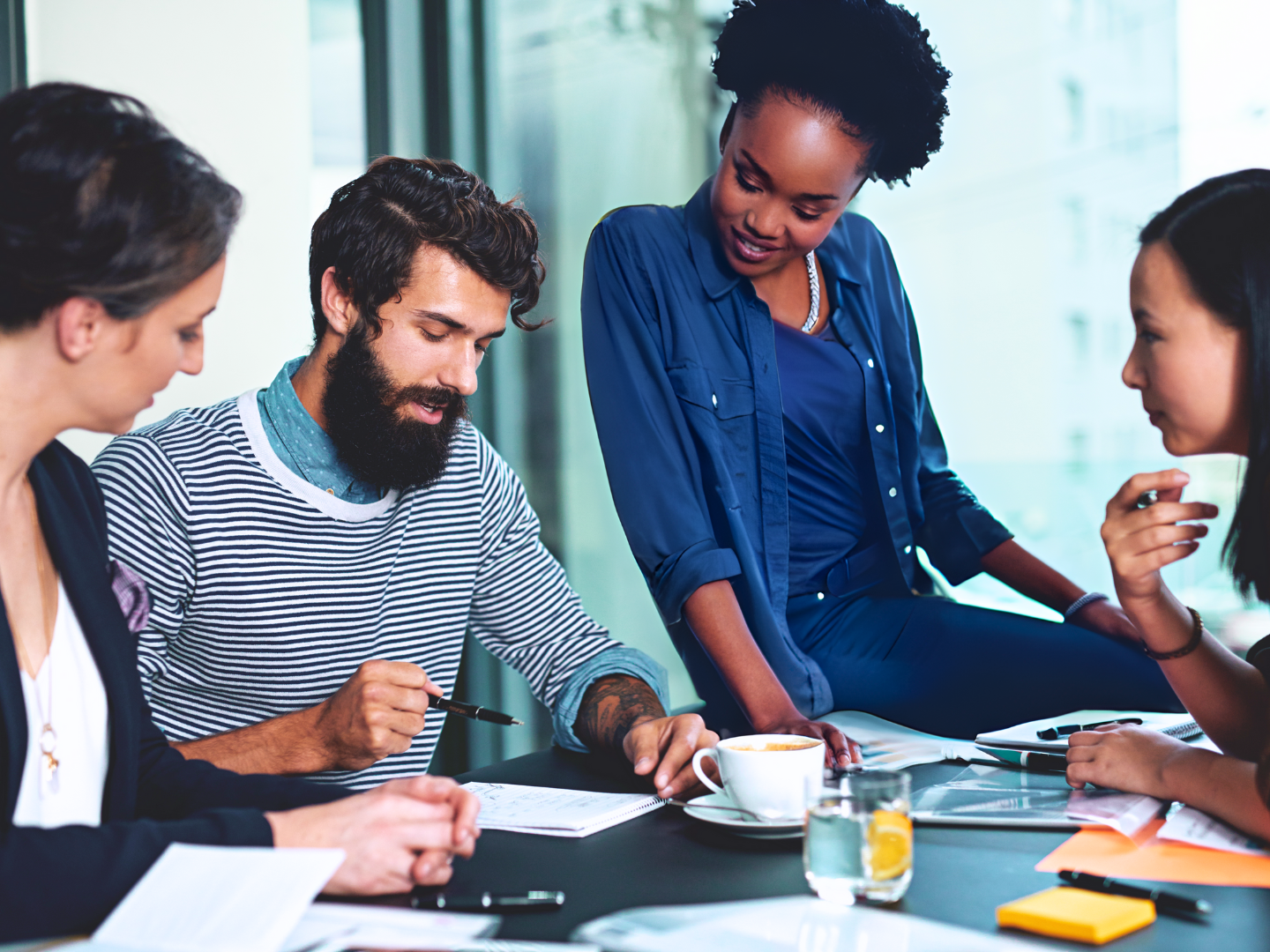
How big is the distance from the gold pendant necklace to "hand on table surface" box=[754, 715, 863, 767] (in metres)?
0.73

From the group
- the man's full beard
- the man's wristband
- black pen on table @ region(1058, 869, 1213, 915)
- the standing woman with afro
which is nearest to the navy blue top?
the standing woman with afro

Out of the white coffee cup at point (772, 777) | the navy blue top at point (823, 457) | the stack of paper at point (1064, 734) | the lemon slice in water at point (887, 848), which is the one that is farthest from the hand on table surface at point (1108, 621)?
the lemon slice in water at point (887, 848)

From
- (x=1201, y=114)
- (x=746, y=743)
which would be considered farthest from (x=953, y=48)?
(x=746, y=743)

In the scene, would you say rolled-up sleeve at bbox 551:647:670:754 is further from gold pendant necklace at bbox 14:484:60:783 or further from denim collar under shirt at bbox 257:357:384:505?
gold pendant necklace at bbox 14:484:60:783

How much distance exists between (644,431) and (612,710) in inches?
18.5

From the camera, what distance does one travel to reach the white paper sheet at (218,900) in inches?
26.8

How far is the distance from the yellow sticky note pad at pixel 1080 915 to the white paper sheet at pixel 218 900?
464mm

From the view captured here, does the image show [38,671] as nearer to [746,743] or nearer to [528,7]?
[746,743]

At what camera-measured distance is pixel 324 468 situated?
1.46 meters

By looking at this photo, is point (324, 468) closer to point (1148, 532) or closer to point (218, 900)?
point (218, 900)

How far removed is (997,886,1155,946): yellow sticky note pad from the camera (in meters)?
0.70

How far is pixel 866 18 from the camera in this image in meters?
1.66

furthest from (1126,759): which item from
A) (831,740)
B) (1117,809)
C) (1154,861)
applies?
(831,740)

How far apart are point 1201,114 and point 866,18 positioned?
98cm
